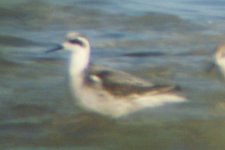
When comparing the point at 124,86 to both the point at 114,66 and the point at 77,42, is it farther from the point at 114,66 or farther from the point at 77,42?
the point at 114,66

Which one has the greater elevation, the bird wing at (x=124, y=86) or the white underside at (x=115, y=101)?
the bird wing at (x=124, y=86)

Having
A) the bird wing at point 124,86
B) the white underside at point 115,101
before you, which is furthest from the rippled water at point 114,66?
the bird wing at point 124,86

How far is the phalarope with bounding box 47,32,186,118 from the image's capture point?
13.1 m

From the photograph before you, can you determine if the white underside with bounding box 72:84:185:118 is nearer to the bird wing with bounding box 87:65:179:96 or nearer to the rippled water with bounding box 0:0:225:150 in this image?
the bird wing with bounding box 87:65:179:96

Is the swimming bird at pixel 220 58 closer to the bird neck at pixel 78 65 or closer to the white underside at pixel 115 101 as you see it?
the white underside at pixel 115 101

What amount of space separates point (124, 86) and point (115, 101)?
233 mm

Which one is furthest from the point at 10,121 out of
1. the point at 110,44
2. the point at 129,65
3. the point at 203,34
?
the point at 203,34

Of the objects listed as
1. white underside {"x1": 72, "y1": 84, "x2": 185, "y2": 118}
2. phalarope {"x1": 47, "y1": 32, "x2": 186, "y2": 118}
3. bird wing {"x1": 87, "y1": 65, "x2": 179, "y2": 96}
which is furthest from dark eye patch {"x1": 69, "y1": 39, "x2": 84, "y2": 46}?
white underside {"x1": 72, "y1": 84, "x2": 185, "y2": 118}

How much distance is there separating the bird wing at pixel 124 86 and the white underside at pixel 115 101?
56mm

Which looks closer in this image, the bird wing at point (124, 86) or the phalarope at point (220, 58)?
the bird wing at point (124, 86)

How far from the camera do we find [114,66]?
1652 centimetres

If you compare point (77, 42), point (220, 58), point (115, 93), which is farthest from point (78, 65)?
point (220, 58)

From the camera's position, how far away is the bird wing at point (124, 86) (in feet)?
42.9

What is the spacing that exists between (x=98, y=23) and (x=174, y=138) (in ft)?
22.6
